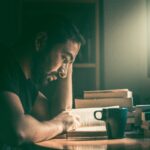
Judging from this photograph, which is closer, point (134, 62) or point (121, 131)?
point (121, 131)

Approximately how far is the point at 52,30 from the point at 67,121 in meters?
0.51

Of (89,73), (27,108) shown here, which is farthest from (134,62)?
(27,108)

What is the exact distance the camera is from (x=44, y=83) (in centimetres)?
217

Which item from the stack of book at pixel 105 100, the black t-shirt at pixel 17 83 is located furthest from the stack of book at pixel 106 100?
the black t-shirt at pixel 17 83

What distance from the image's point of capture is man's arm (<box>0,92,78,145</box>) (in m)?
1.81

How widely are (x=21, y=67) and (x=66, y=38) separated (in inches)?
11.9

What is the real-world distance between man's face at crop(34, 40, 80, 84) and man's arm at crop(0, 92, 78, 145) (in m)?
0.29

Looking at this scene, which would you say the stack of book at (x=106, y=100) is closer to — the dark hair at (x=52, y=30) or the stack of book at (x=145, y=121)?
the stack of book at (x=145, y=121)

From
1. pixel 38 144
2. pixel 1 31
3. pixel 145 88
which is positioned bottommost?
pixel 38 144

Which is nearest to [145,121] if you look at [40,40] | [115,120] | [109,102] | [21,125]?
[115,120]

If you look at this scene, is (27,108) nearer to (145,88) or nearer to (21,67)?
(21,67)

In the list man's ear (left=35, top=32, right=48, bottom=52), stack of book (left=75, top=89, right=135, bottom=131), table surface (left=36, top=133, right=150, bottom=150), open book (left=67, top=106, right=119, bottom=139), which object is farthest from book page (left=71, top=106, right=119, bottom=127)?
man's ear (left=35, top=32, right=48, bottom=52)

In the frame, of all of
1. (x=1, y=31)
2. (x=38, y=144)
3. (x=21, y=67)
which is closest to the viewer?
(x=38, y=144)

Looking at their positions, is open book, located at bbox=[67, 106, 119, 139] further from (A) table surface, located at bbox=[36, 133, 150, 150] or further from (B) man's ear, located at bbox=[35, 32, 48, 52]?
(B) man's ear, located at bbox=[35, 32, 48, 52]
